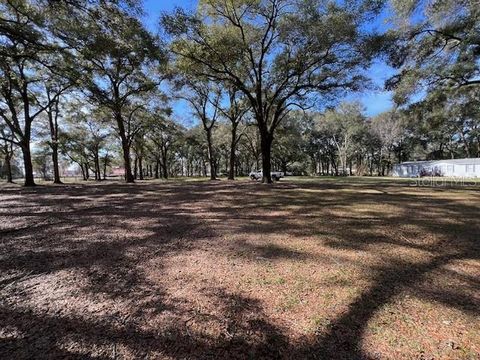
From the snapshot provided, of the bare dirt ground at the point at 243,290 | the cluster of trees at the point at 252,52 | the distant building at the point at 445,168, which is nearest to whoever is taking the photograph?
the bare dirt ground at the point at 243,290

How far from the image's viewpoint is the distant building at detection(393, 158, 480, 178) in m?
31.2

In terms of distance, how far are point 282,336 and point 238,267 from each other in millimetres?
1360

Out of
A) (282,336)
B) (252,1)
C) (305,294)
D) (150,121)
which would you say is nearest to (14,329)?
(282,336)

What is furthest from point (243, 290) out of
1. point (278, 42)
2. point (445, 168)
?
point (445, 168)

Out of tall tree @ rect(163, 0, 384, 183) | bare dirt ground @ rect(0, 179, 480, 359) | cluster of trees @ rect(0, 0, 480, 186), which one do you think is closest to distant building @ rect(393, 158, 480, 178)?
cluster of trees @ rect(0, 0, 480, 186)

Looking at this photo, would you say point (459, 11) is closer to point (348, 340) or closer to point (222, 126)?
point (348, 340)

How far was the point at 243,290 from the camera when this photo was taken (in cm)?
298

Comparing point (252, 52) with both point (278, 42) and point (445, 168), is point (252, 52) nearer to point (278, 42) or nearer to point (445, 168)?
point (278, 42)

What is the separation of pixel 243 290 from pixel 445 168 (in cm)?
4035

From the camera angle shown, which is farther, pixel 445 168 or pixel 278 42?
pixel 445 168

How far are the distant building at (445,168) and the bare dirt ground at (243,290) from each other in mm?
33071

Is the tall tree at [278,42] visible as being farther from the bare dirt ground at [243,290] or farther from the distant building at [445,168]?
the distant building at [445,168]

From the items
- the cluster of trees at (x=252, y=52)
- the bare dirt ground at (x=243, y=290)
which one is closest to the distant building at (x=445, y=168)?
the cluster of trees at (x=252, y=52)

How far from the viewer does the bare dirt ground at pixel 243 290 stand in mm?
2162
